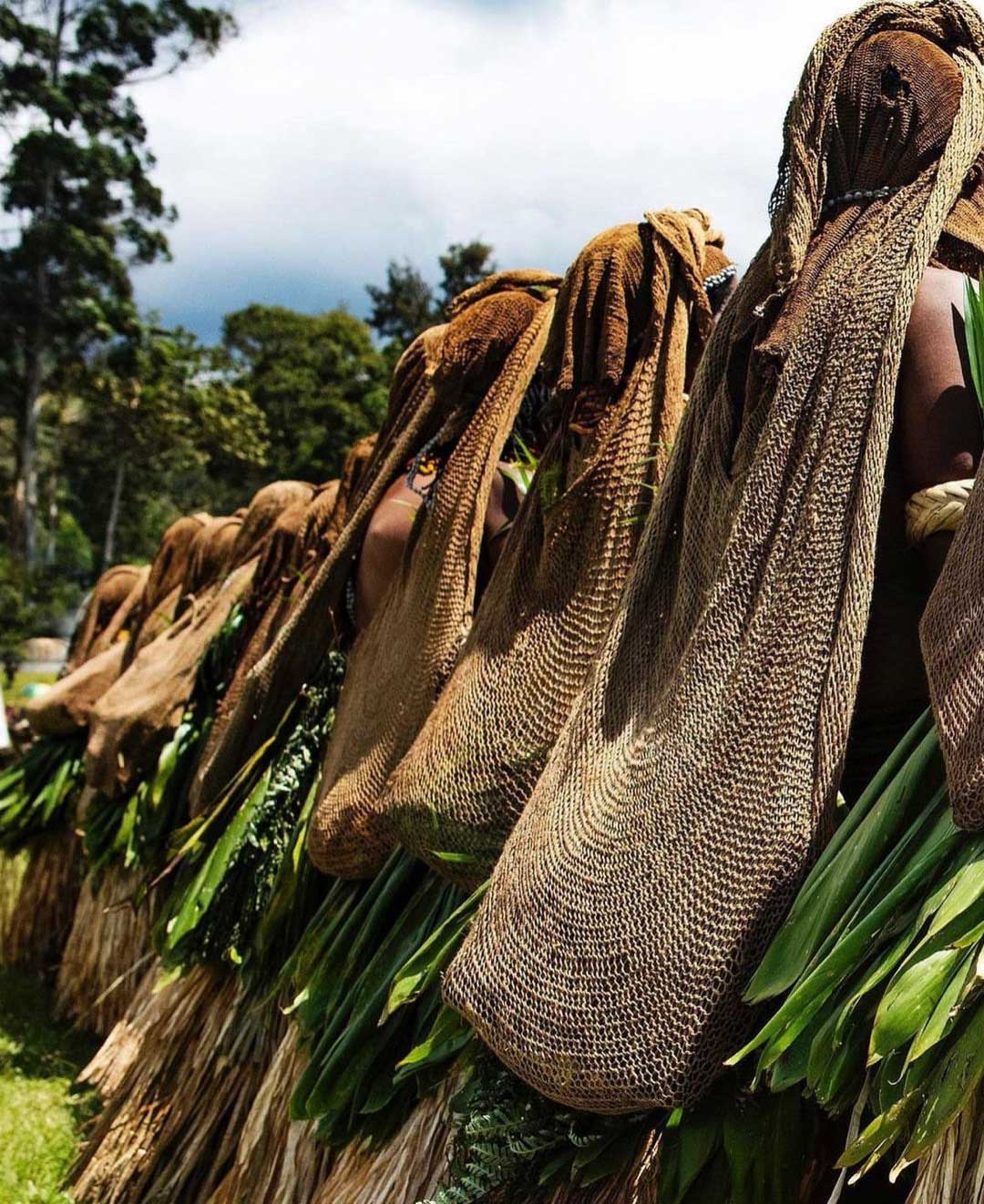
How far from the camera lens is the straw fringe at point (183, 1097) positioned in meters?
3.38

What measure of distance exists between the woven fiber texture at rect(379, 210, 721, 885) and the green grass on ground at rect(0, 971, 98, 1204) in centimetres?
225

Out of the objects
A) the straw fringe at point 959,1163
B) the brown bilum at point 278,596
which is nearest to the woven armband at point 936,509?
the straw fringe at point 959,1163

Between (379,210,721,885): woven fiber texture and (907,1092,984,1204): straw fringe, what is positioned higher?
(379,210,721,885): woven fiber texture

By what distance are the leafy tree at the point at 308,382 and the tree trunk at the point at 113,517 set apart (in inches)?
121

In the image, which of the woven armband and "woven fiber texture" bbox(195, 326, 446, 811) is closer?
the woven armband

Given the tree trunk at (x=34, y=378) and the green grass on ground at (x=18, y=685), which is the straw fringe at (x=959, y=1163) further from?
the tree trunk at (x=34, y=378)

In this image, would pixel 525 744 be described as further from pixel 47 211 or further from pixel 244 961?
pixel 47 211

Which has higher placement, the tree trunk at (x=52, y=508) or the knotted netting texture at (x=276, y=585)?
the tree trunk at (x=52, y=508)

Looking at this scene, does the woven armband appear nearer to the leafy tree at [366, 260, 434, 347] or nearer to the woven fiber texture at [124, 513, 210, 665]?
the woven fiber texture at [124, 513, 210, 665]

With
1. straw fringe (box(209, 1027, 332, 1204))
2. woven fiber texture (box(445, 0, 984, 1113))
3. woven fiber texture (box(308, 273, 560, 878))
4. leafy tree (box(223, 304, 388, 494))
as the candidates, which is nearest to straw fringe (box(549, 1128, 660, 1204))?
woven fiber texture (box(445, 0, 984, 1113))

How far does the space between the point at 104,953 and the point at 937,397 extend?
4.43 meters

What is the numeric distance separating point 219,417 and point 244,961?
23.4 metres

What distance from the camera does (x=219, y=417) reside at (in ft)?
85.7

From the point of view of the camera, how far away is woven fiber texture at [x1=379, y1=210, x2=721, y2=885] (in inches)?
85.0
